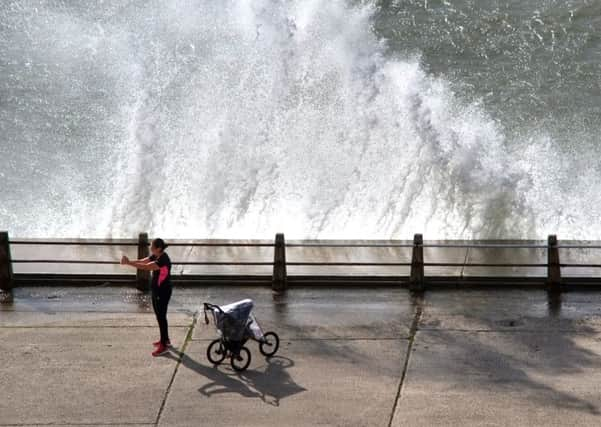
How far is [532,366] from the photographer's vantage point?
1235cm

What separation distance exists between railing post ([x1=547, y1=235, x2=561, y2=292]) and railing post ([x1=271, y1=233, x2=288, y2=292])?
3.72 m

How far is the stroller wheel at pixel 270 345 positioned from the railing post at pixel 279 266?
91.0 inches

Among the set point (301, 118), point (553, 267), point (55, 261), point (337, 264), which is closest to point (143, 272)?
point (55, 261)

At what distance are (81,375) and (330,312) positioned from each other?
3616mm

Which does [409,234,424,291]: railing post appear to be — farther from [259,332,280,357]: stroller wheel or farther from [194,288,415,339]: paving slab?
[259,332,280,357]: stroller wheel

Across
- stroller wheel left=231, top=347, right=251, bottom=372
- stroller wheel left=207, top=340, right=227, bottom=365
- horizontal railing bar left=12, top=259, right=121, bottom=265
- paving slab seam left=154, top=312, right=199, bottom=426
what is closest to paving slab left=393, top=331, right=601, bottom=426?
stroller wheel left=231, top=347, right=251, bottom=372

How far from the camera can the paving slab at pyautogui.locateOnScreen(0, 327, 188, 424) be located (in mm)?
11297

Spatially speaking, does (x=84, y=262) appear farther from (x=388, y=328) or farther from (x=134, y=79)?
(x=134, y=79)

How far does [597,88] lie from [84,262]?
16790 millimetres

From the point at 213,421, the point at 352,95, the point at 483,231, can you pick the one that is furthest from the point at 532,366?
the point at 352,95

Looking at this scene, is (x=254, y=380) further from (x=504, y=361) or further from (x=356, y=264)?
(x=356, y=264)

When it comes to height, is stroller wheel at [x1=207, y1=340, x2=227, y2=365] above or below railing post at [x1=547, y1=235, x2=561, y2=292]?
below

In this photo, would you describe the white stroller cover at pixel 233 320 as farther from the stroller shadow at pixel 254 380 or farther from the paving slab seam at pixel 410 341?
the paving slab seam at pixel 410 341

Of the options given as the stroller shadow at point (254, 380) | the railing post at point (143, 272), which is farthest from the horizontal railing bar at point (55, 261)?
the stroller shadow at point (254, 380)
